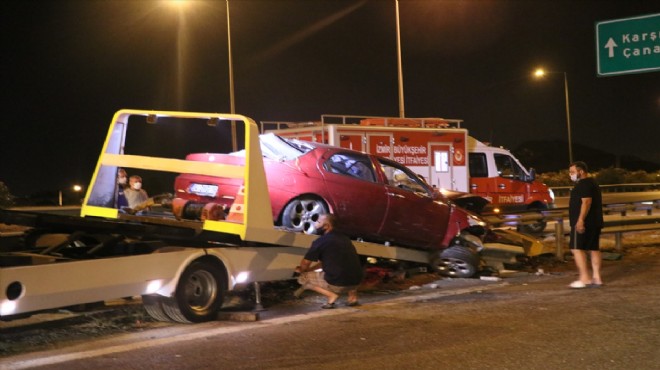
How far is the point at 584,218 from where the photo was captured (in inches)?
389

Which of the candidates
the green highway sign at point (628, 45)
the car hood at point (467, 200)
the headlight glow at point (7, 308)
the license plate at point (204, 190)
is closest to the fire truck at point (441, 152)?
the car hood at point (467, 200)

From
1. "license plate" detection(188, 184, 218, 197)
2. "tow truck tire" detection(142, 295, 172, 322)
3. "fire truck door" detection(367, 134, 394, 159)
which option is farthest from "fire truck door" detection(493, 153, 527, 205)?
"tow truck tire" detection(142, 295, 172, 322)

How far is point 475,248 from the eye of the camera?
457 inches

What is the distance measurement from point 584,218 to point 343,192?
10.6ft

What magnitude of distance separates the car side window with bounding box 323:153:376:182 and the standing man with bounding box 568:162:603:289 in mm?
2759

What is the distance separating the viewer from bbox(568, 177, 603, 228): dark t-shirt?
9875 millimetres

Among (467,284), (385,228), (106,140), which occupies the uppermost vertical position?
(106,140)

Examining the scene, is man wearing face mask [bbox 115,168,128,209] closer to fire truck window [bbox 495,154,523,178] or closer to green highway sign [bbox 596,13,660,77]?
fire truck window [bbox 495,154,523,178]

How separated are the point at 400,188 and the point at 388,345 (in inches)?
167

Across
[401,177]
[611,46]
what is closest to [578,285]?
[401,177]

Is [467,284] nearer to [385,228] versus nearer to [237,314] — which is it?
[385,228]

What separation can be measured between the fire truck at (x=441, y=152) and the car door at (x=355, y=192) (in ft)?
12.0

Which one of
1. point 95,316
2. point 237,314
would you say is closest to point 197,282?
point 237,314

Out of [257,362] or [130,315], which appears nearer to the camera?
[257,362]
